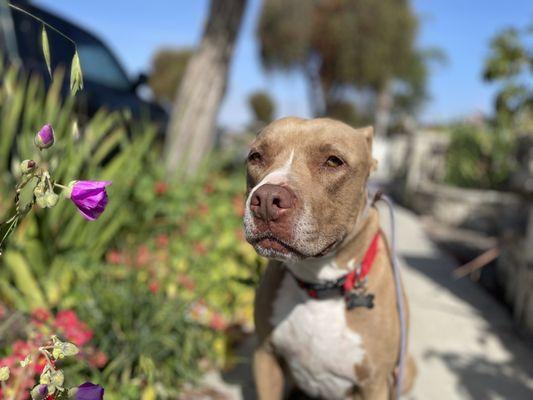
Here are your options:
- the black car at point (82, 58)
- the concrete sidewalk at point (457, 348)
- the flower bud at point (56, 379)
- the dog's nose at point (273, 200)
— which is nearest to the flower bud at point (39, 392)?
the flower bud at point (56, 379)

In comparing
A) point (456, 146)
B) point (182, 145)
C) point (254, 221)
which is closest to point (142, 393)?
point (254, 221)

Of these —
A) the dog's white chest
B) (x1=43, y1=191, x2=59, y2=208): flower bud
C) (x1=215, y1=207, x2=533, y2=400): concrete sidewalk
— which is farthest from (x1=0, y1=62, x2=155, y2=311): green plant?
(x1=43, y1=191, x2=59, y2=208): flower bud

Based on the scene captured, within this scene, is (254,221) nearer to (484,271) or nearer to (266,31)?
(484,271)

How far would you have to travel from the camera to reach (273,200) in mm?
1586

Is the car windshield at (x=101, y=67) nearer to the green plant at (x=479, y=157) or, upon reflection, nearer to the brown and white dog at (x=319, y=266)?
the brown and white dog at (x=319, y=266)

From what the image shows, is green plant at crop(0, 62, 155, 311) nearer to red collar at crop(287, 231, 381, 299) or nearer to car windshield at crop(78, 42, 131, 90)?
red collar at crop(287, 231, 381, 299)

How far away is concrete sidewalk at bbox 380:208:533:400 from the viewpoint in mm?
2877

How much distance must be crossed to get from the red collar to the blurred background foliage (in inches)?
26.2

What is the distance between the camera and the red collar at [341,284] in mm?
1967

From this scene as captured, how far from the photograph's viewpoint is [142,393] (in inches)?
86.9

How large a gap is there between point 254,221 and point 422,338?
236 centimetres

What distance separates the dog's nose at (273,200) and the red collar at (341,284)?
0.49 m

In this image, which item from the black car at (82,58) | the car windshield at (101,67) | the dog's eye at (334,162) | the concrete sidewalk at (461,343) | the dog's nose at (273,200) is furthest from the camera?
the car windshield at (101,67)

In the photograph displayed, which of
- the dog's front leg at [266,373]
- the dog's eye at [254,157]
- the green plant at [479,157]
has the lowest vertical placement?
the green plant at [479,157]
